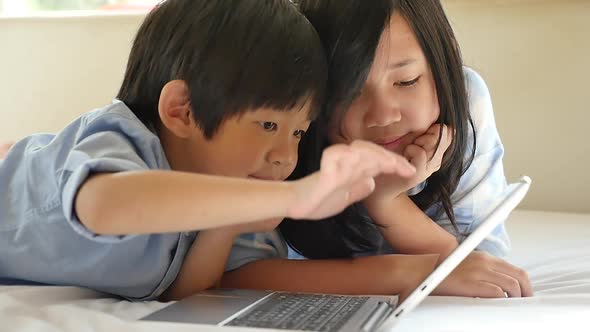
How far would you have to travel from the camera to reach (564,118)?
1.72 metres

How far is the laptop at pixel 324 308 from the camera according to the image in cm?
67

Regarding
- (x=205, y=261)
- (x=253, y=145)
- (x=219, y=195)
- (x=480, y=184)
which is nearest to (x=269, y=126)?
(x=253, y=145)

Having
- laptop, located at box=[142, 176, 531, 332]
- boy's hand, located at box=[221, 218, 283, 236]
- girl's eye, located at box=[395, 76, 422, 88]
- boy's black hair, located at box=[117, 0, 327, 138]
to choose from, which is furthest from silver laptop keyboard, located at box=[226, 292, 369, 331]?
girl's eye, located at box=[395, 76, 422, 88]

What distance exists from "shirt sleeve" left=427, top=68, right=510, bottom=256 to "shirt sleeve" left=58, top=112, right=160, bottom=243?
515 millimetres

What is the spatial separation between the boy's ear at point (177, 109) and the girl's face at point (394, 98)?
20 cm

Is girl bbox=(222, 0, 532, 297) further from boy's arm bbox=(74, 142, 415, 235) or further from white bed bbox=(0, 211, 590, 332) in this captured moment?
boy's arm bbox=(74, 142, 415, 235)

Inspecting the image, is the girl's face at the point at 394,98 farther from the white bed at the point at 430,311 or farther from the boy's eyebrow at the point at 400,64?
the white bed at the point at 430,311

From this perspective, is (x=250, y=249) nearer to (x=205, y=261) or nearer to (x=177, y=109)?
(x=205, y=261)

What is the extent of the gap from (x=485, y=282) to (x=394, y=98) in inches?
10.0

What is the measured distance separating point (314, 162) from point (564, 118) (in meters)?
0.87

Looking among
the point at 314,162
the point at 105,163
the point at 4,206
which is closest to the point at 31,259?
the point at 4,206

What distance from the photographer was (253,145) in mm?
864

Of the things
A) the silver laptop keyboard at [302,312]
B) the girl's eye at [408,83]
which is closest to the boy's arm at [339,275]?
the silver laptop keyboard at [302,312]

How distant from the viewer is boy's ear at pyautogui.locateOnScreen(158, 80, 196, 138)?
2.88ft
